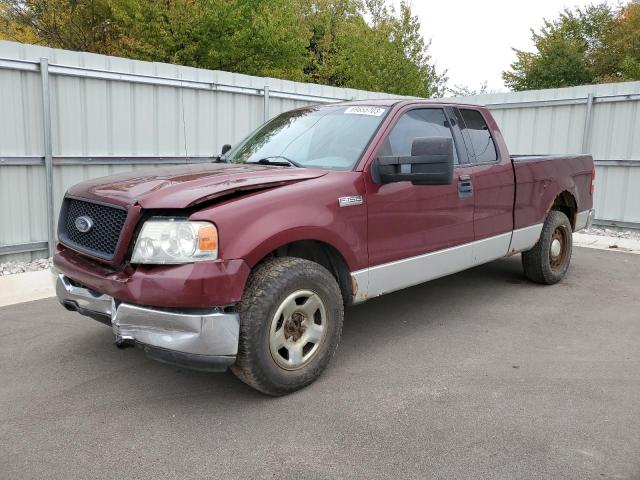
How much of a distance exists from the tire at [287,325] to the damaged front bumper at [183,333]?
0.43 feet

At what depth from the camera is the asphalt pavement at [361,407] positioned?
2859 mm

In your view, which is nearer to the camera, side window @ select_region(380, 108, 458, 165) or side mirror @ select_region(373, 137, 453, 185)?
side mirror @ select_region(373, 137, 453, 185)

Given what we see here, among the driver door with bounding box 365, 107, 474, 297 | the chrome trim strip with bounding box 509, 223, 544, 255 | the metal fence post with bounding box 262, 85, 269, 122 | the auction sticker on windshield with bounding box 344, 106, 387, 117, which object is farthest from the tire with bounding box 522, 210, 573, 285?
the metal fence post with bounding box 262, 85, 269, 122

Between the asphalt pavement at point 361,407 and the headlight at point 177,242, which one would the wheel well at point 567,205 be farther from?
the headlight at point 177,242

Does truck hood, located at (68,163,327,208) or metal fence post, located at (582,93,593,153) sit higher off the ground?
metal fence post, located at (582,93,593,153)

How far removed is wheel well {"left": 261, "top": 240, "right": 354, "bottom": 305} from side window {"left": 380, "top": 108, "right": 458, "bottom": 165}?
0.86 meters

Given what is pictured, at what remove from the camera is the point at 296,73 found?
25781 millimetres

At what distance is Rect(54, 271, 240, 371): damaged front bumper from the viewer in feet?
10.3

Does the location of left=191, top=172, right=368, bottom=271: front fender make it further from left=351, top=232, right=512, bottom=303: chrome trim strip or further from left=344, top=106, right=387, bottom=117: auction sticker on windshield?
left=344, top=106, right=387, bottom=117: auction sticker on windshield

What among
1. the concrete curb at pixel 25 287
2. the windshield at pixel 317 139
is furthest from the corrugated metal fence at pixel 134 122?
the windshield at pixel 317 139

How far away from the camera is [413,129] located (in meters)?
4.63

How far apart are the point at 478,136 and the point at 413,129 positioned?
1.10 metres

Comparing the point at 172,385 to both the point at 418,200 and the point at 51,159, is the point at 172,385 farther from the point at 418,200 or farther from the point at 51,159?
the point at 51,159

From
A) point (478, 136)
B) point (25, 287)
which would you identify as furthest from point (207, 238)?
point (25, 287)
